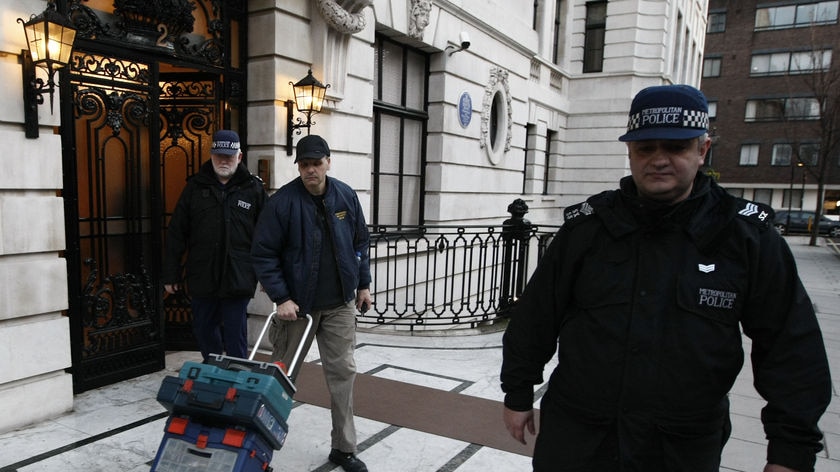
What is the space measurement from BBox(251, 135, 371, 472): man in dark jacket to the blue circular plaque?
23.5ft

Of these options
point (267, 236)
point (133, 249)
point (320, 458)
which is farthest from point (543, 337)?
point (133, 249)

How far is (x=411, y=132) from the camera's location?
978cm

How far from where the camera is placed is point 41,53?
373 centimetres

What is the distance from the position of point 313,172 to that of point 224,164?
1.32 meters

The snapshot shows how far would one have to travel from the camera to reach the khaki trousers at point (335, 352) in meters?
3.47

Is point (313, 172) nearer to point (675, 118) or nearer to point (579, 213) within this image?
point (579, 213)

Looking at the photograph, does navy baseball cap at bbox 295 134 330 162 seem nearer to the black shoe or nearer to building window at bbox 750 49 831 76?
the black shoe

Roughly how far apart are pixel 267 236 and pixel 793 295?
2.72 meters

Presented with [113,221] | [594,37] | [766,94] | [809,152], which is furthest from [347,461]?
A: [766,94]

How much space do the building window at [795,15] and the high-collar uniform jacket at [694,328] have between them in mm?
46214

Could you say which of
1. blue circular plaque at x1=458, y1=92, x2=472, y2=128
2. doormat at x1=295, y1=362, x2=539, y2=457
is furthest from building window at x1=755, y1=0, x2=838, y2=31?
doormat at x1=295, y1=362, x2=539, y2=457

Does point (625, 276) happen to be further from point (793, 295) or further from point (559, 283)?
point (793, 295)

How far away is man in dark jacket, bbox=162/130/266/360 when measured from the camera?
4.29 m

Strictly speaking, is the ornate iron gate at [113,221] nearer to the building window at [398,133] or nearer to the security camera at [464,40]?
the building window at [398,133]
